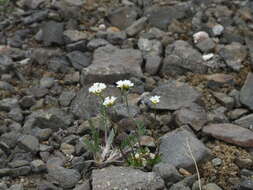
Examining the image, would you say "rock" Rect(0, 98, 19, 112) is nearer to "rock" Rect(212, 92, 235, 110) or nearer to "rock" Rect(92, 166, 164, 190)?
"rock" Rect(92, 166, 164, 190)

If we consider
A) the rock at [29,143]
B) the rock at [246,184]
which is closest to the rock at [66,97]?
the rock at [29,143]

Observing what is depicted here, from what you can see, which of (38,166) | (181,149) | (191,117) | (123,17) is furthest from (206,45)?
(38,166)

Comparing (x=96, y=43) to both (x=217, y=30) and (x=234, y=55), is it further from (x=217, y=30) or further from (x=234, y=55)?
(x=234, y=55)

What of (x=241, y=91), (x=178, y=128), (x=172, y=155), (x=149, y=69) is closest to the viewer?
(x=172, y=155)

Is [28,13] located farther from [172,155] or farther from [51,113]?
[172,155]

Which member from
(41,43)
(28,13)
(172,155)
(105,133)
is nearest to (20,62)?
(41,43)

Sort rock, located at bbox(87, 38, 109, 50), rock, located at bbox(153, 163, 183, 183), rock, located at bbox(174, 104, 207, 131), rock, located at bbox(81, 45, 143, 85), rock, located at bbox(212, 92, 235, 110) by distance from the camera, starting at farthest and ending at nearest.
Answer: rock, located at bbox(87, 38, 109, 50)
rock, located at bbox(81, 45, 143, 85)
rock, located at bbox(212, 92, 235, 110)
rock, located at bbox(174, 104, 207, 131)
rock, located at bbox(153, 163, 183, 183)

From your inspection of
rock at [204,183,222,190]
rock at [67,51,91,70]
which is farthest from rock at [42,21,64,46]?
rock at [204,183,222,190]
